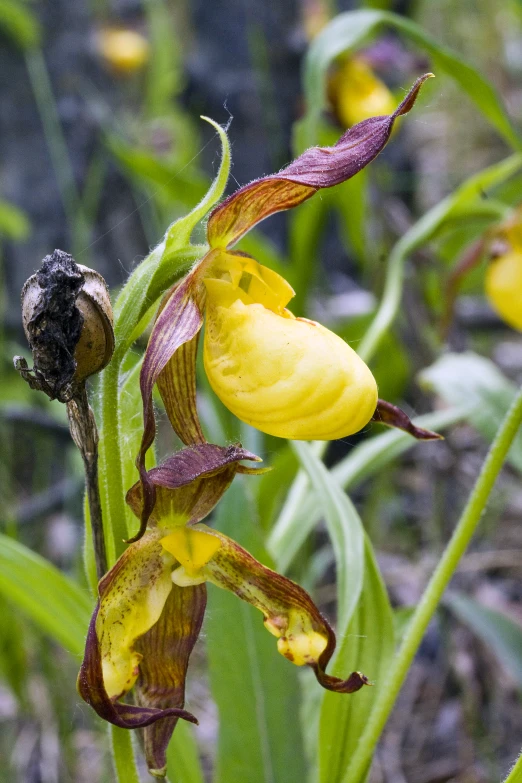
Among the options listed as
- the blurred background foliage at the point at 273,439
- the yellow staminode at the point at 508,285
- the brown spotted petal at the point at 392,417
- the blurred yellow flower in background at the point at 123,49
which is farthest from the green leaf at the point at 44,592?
the blurred yellow flower in background at the point at 123,49

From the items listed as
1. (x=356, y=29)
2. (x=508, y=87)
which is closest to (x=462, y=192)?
(x=356, y=29)

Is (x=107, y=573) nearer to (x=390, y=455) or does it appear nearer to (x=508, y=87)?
(x=390, y=455)

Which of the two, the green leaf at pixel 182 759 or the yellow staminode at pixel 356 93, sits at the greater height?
the yellow staminode at pixel 356 93

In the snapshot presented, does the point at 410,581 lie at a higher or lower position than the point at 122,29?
lower

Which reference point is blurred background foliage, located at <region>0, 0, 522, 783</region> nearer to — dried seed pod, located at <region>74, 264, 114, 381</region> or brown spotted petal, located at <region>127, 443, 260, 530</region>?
brown spotted petal, located at <region>127, 443, 260, 530</region>

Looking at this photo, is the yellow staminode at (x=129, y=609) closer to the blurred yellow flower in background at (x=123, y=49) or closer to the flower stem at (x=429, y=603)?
the flower stem at (x=429, y=603)

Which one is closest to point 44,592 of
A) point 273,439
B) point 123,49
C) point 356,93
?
point 273,439

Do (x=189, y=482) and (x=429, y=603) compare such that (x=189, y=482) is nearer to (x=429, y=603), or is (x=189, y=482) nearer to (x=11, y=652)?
(x=429, y=603)
